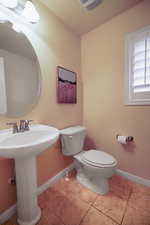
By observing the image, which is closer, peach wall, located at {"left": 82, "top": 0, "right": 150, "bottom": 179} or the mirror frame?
the mirror frame

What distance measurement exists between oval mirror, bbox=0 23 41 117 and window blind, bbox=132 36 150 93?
1.16 meters

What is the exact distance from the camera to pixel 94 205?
108cm

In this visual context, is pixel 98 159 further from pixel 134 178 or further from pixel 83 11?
pixel 83 11

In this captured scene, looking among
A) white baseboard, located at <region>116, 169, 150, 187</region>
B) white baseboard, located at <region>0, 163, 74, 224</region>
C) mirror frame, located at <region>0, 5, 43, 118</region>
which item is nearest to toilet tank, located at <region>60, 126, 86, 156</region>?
white baseboard, located at <region>0, 163, 74, 224</region>

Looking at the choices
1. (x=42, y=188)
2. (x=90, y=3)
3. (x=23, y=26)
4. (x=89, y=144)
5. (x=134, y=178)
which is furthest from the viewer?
(x=89, y=144)

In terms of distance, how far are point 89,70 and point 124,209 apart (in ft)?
5.87

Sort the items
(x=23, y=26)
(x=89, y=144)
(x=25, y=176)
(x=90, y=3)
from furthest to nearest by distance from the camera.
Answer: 1. (x=89, y=144)
2. (x=90, y=3)
3. (x=23, y=26)
4. (x=25, y=176)

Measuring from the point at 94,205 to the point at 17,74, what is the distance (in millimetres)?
1530

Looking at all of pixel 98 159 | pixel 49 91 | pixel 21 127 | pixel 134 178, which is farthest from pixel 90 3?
pixel 134 178

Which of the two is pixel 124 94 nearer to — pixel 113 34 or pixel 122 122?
pixel 122 122

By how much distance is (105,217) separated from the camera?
96 cm

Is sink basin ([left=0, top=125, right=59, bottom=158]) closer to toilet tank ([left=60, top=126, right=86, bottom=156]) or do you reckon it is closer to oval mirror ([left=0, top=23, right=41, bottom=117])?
oval mirror ([left=0, top=23, right=41, bottom=117])

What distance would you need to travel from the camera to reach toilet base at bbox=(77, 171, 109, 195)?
4.00 ft

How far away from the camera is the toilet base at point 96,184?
122 centimetres
